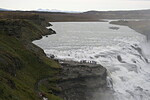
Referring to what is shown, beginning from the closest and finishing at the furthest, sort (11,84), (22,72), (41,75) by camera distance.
Result: (11,84)
(22,72)
(41,75)

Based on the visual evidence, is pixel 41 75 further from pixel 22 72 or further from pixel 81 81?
pixel 81 81

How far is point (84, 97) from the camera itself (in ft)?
97.1

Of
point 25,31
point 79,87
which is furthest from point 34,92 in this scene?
point 25,31

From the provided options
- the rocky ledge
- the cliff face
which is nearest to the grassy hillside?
the cliff face

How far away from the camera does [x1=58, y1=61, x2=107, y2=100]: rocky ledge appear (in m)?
28.9

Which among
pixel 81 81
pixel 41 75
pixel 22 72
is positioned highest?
pixel 22 72

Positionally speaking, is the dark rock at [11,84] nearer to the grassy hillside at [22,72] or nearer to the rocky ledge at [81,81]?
the grassy hillside at [22,72]

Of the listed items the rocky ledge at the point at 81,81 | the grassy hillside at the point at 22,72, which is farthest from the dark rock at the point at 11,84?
the rocky ledge at the point at 81,81

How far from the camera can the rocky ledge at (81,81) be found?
28859mm

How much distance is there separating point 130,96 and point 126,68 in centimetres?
791

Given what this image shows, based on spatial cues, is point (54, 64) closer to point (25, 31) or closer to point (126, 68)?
point (126, 68)

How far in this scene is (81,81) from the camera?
99.1ft

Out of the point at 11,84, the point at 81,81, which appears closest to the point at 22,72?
the point at 11,84

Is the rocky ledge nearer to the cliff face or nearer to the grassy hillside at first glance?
the cliff face
